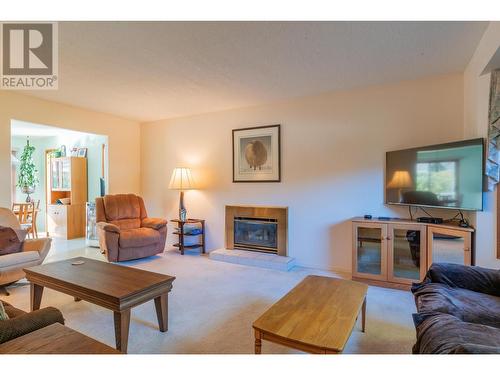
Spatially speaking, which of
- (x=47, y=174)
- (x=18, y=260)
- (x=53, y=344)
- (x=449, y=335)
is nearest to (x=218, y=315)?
(x=53, y=344)

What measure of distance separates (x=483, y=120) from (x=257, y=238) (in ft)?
10.3

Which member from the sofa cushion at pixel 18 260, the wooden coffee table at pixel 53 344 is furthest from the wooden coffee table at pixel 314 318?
the sofa cushion at pixel 18 260

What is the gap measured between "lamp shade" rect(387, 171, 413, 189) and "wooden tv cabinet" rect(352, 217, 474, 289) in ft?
1.34

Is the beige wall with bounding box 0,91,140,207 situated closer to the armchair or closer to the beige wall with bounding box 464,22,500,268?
the armchair

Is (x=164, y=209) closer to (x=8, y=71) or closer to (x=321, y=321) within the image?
(x=8, y=71)

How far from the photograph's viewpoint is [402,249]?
316 cm

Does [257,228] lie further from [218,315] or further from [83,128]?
[83,128]

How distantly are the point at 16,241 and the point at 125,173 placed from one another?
96.6 inches

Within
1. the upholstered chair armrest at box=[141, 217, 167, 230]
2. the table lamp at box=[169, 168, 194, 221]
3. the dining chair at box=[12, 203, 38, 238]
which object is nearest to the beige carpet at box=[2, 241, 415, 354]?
the upholstered chair armrest at box=[141, 217, 167, 230]

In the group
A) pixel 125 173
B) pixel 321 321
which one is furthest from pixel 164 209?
pixel 321 321

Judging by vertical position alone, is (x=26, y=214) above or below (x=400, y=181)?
below

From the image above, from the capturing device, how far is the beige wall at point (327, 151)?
3.38m

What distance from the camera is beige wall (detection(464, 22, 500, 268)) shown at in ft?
7.65
